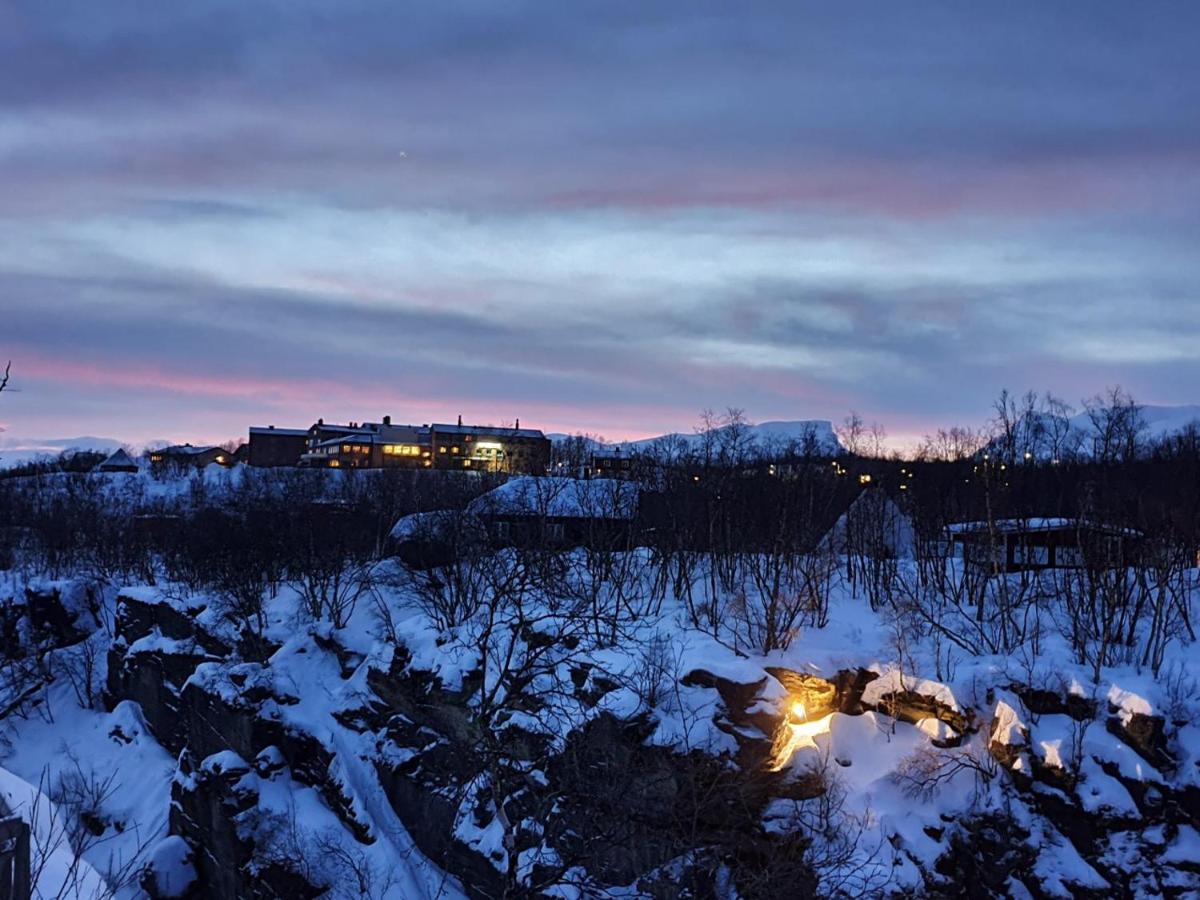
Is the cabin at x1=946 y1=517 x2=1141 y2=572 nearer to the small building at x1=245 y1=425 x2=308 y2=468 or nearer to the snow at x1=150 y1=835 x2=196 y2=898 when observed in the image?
the snow at x1=150 y1=835 x2=196 y2=898

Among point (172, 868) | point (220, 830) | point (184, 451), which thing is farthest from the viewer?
point (184, 451)

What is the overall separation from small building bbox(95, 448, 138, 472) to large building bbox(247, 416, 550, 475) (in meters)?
16.2

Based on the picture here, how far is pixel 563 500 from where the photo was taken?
151ft

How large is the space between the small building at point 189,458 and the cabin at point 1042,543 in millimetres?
115120

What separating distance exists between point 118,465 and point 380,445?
37.9 m

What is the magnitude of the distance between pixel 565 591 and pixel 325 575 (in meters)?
14.9

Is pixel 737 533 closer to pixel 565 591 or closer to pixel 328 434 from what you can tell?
pixel 565 591

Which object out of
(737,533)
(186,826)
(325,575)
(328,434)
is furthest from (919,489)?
(328,434)

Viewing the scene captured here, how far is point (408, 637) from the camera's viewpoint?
3123 centimetres

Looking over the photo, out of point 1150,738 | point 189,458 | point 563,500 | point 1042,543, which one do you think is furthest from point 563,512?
point 189,458

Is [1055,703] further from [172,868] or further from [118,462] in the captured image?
[118,462]

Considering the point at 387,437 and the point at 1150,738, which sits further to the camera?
the point at 387,437

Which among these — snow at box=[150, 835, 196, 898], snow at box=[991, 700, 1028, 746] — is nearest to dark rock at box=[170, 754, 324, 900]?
snow at box=[150, 835, 196, 898]

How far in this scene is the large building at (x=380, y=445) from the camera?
11781cm
